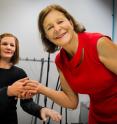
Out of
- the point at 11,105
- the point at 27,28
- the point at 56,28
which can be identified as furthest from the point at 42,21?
the point at 27,28

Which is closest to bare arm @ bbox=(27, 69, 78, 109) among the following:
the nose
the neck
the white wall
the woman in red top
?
the woman in red top

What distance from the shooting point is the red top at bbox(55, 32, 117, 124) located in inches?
60.8

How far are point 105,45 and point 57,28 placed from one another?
0.31 m

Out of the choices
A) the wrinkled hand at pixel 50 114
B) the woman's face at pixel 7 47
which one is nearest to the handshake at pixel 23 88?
the wrinkled hand at pixel 50 114

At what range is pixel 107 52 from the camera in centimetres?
148

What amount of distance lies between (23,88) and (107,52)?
0.78 meters

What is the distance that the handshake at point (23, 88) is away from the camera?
193cm

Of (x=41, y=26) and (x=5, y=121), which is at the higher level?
(x=41, y=26)

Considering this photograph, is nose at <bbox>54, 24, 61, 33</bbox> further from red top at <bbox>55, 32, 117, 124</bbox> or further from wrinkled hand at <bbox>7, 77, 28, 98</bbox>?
wrinkled hand at <bbox>7, 77, 28, 98</bbox>

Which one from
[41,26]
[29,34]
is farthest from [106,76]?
[29,34]

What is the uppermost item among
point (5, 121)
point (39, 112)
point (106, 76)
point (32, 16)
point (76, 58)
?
point (32, 16)

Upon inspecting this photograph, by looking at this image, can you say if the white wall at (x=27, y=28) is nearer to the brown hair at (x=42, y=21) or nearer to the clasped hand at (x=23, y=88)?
the clasped hand at (x=23, y=88)

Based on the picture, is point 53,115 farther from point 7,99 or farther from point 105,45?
point 105,45

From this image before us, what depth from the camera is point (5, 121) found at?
2295 millimetres
